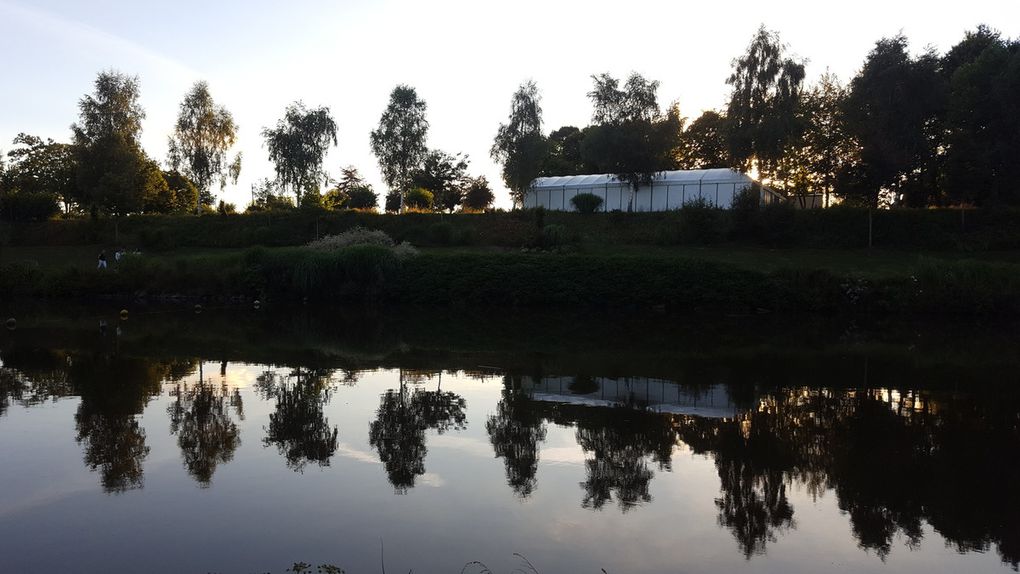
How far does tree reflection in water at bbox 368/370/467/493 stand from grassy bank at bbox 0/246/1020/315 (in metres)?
18.7

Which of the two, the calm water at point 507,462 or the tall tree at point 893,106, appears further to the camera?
the tall tree at point 893,106

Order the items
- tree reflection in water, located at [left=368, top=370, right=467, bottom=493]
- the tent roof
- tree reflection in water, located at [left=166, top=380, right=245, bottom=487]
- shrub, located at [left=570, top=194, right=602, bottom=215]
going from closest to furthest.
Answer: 1. tree reflection in water, located at [left=368, top=370, right=467, bottom=493]
2. tree reflection in water, located at [left=166, top=380, right=245, bottom=487]
3. the tent roof
4. shrub, located at [left=570, top=194, right=602, bottom=215]

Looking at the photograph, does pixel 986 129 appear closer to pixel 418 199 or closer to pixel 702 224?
pixel 702 224

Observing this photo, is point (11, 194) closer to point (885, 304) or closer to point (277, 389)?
point (277, 389)

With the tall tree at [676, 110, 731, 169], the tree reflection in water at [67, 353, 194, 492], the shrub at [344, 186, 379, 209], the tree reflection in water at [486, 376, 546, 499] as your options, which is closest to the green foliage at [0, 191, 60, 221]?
the shrub at [344, 186, 379, 209]

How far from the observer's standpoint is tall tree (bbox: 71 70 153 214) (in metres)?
46.2

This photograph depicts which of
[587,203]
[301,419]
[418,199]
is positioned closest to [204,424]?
[301,419]

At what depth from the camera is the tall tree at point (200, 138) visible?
51781 millimetres

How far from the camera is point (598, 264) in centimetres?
3161

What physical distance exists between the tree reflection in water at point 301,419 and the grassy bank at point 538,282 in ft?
59.9

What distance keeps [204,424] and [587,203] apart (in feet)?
125

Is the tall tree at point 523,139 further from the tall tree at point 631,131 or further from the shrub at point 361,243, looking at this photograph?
the shrub at point 361,243

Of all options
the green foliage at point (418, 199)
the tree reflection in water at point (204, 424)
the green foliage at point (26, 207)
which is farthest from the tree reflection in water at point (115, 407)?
the green foliage at point (26, 207)

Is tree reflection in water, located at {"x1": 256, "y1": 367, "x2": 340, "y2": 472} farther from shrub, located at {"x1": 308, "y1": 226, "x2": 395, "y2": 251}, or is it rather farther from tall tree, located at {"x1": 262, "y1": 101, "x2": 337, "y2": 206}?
tall tree, located at {"x1": 262, "y1": 101, "x2": 337, "y2": 206}
